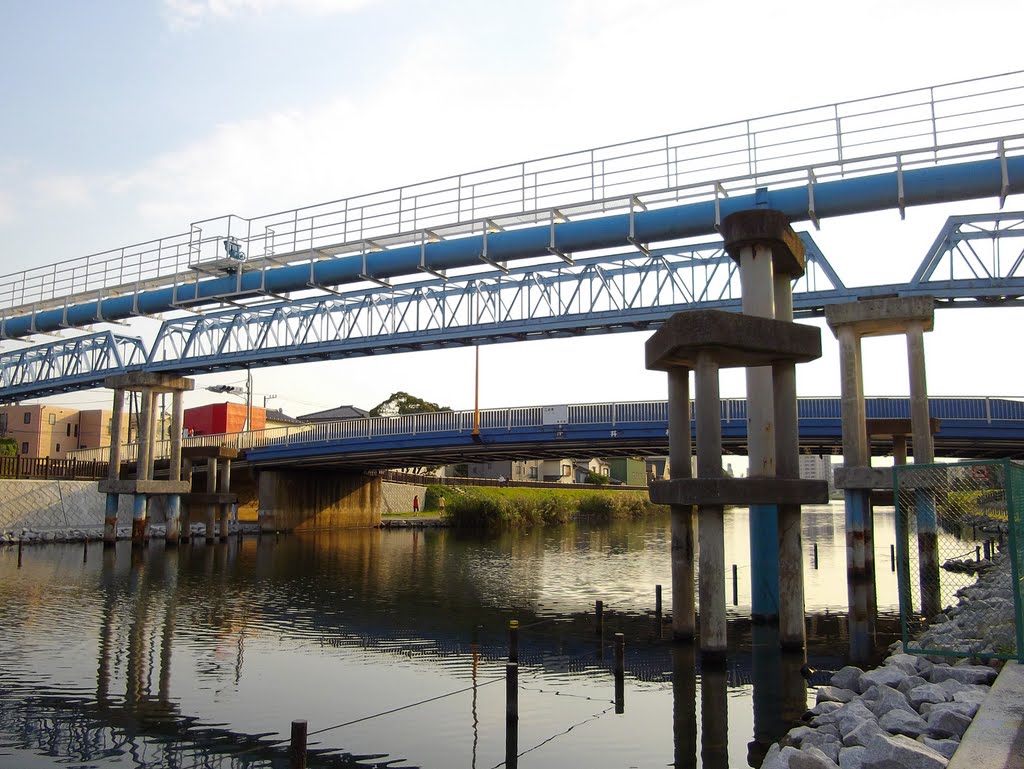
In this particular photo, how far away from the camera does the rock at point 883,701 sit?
1230cm

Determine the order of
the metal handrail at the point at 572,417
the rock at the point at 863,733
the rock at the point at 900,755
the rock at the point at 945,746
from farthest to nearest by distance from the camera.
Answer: the metal handrail at the point at 572,417 → the rock at the point at 863,733 → the rock at the point at 945,746 → the rock at the point at 900,755

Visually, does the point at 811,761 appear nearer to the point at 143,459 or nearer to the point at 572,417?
the point at 572,417

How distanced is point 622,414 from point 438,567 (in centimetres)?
1359

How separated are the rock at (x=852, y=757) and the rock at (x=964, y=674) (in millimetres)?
3179

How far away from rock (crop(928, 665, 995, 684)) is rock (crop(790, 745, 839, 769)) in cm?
355

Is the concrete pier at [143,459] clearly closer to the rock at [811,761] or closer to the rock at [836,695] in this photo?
the rock at [836,695]

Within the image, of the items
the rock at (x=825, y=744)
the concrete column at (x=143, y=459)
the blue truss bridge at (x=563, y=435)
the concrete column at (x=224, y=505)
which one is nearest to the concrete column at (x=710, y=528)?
the rock at (x=825, y=744)

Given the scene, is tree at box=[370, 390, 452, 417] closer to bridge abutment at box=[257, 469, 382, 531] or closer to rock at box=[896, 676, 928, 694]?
bridge abutment at box=[257, 469, 382, 531]

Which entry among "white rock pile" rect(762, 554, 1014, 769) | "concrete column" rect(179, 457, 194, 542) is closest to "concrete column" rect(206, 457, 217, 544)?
"concrete column" rect(179, 457, 194, 542)

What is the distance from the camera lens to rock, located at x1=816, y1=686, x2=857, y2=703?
1445cm

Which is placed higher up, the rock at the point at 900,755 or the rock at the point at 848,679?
the rock at the point at 900,755

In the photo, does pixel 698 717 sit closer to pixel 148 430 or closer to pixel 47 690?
pixel 47 690

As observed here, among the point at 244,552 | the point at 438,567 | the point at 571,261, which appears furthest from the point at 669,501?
the point at 244,552

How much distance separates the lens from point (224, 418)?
358 feet
